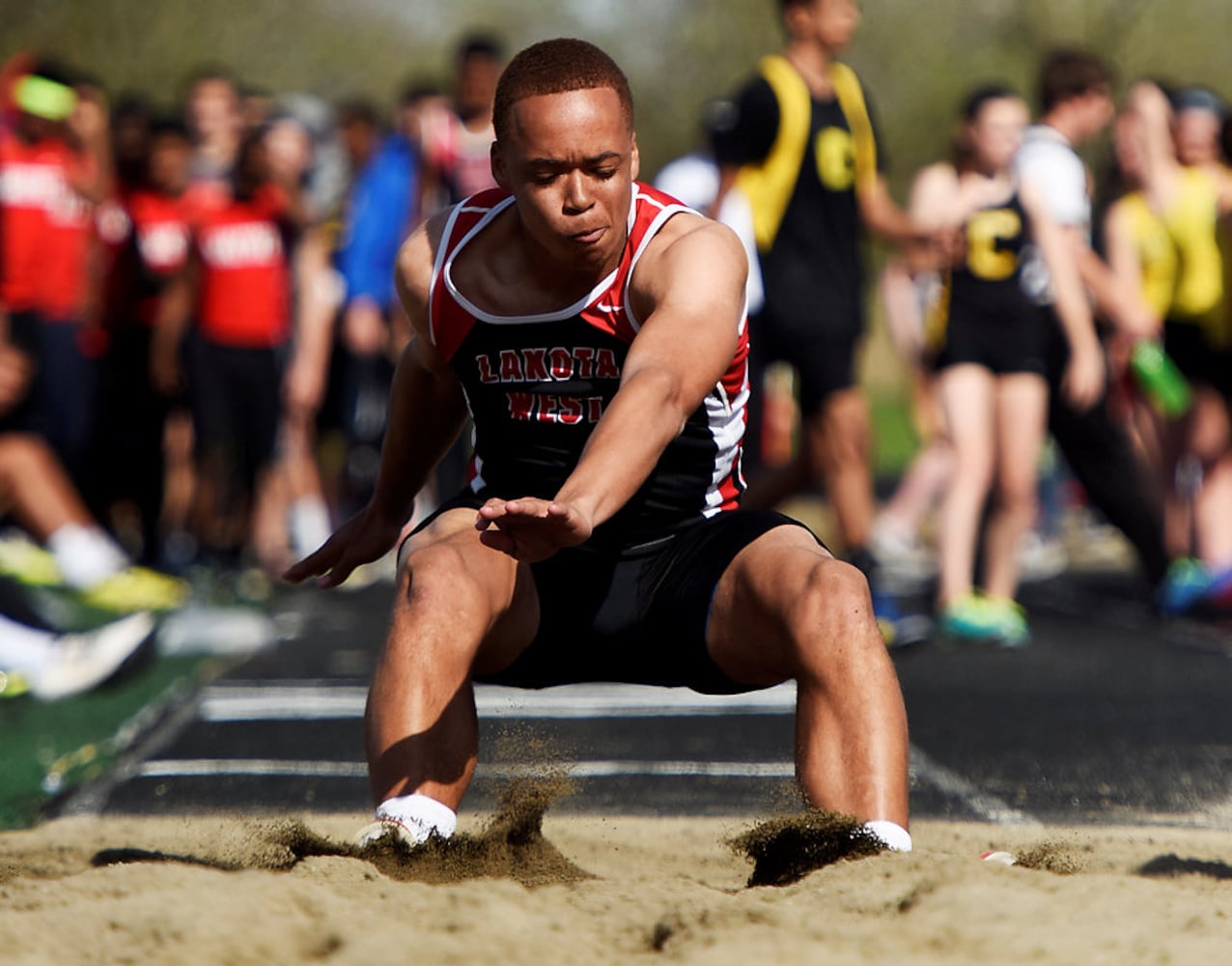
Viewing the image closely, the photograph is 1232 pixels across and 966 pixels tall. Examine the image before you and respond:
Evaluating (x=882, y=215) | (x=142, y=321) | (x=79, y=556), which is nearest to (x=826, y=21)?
(x=882, y=215)

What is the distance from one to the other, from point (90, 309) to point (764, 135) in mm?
4317

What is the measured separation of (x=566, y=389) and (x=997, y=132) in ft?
16.4

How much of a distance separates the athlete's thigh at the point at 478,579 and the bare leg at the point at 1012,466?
4.69 metres

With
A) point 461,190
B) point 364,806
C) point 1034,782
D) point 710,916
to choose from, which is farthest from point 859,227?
point 710,916

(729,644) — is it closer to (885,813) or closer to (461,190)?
(885,813)

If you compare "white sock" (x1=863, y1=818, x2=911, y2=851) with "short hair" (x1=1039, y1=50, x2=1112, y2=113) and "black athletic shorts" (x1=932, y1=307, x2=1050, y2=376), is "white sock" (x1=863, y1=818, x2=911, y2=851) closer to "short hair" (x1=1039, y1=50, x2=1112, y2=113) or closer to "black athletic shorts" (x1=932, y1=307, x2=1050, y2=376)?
"black athletic shorts" (x1=932, y1=307, x2=1050, y2=376)

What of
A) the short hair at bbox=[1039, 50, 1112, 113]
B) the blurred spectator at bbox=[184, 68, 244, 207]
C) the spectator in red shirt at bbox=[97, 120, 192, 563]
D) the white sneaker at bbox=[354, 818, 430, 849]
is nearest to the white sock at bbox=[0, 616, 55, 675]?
the white sneaker at bbox=[354, 818, 430, 849]

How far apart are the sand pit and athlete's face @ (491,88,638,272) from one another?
1180 millimetres

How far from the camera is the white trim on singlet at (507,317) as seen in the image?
12.2 feet

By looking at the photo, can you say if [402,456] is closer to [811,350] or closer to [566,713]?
[566,713]

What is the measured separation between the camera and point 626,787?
17.4 feet

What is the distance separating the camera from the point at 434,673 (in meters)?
3.56

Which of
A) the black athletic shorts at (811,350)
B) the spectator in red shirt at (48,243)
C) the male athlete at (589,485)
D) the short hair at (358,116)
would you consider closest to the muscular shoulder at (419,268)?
the male athlete at (589,485)

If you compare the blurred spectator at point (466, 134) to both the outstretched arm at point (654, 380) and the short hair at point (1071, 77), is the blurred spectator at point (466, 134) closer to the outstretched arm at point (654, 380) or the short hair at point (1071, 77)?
the short hair at point (1071, 77)
